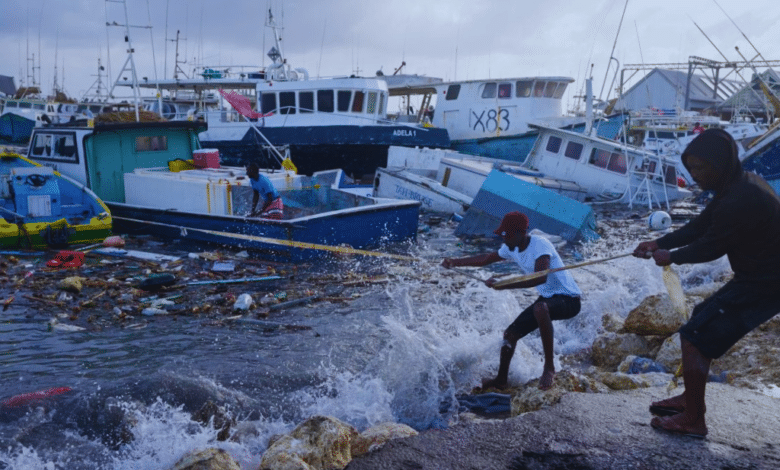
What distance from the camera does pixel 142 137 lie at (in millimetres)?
14125

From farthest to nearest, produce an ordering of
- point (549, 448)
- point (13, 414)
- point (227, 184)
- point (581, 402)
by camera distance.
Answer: point (227, 184)
point (13, 414)
point (581, 402)
point (549, 448)

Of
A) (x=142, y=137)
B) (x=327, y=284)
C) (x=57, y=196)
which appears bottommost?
(x=327, y=284)

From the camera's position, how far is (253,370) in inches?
247

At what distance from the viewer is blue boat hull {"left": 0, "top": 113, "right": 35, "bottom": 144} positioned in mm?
34562

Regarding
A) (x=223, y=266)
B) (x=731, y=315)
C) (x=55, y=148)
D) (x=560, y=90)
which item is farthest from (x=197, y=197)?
(x=560, y=90)

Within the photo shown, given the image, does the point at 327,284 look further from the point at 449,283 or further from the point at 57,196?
the point at 57,196

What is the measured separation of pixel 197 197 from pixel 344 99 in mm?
9866

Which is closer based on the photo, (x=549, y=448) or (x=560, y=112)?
(x=549, y=448)

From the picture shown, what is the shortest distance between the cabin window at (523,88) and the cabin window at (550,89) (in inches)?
27.3

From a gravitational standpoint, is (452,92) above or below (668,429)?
above

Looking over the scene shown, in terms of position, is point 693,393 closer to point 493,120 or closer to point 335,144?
point 335,144

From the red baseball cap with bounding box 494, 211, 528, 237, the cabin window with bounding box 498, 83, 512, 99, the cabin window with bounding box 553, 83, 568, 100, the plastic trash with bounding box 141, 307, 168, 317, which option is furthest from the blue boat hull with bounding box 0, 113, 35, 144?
the red baseball cap with bounding box 494, 211, 528, 237

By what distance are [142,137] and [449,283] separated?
7931 mm

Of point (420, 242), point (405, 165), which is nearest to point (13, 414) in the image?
point (420, 242)
